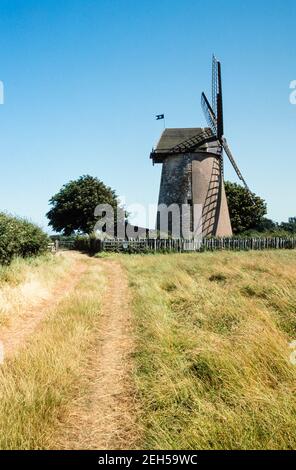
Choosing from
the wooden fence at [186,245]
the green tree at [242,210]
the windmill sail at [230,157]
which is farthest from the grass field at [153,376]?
the green tree at [242,210]

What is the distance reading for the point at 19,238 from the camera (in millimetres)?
16141

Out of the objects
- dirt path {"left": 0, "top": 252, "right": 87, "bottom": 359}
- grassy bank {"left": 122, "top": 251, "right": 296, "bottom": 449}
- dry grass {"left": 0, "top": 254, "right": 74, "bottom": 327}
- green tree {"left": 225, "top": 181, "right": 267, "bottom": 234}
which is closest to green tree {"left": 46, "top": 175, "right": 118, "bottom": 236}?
green tree {"left": 225, "top": 181, "right": 267, "bottom": 234}

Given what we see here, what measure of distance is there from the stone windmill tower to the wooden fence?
64.4 inches

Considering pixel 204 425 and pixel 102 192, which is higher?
pixel 102 192

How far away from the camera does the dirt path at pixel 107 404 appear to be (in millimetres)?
3232

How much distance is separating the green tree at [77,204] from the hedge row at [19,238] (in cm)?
2638

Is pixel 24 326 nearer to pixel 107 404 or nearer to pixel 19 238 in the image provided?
pixel 107 404

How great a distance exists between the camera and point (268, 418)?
3.12 metres

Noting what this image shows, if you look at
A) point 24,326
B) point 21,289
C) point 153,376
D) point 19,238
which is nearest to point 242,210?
point 19,238

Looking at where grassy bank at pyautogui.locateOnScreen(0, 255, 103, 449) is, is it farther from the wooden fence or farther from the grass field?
the wooden fence
